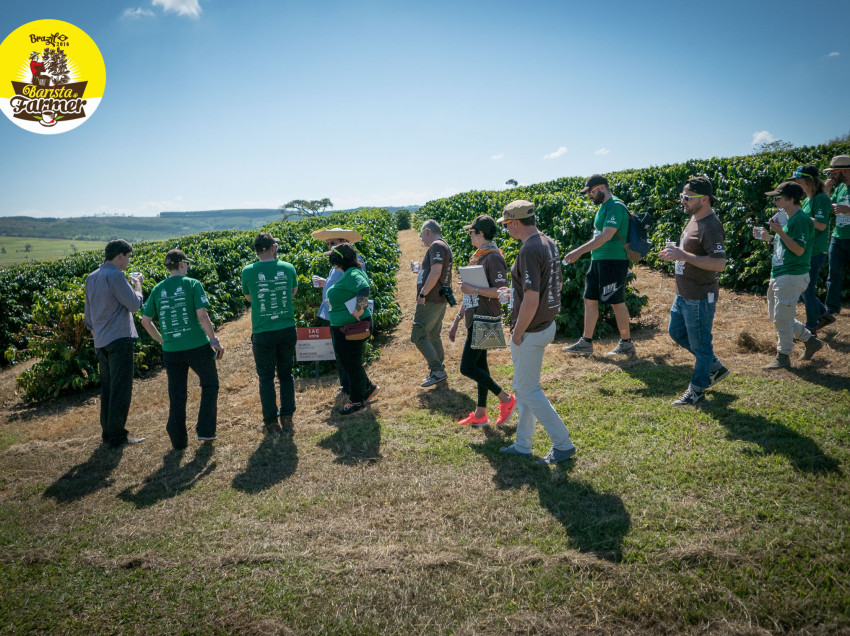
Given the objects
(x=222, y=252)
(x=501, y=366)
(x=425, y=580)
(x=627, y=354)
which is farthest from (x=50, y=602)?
(x=222, y=252)

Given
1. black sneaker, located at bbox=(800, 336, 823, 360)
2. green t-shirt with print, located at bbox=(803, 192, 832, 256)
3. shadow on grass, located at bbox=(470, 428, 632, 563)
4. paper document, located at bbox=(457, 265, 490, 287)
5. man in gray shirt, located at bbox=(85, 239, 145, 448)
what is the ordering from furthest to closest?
1. green t-shirt with print, located at bbox=(803, 192, 832, 256)
2. black sneaker, located at bbox=(800, 336, 823, 360)
3. man in gray shirt, located at bbox=(85, 239, 145, 448)
4. paper document, located at bbox=(457, 265, 490, 287)
5. shadow on grass, located at bbox=(470, 428, 632, 563)

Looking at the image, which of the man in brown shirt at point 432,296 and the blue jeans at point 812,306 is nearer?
the man in brown shirt at point 432,296

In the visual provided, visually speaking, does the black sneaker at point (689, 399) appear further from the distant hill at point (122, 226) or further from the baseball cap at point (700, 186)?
the distant hill at point (122, 226)

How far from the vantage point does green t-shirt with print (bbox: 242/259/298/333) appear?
228 inches

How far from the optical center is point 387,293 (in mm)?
10906

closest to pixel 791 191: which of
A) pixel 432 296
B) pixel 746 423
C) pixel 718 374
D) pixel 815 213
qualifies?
pixel 815 213

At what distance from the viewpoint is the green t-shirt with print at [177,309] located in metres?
5.48

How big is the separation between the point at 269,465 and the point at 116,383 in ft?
7.68

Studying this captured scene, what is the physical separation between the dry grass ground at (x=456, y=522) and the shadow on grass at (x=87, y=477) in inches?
1.0

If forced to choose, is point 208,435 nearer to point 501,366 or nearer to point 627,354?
point 501,366

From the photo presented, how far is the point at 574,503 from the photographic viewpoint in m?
3.80

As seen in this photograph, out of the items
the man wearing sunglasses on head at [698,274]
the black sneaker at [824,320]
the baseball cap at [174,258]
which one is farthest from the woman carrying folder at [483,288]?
the black sneaker at [824,320]

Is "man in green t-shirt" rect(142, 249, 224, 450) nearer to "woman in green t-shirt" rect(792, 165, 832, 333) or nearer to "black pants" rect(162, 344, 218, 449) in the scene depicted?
"black pants" rect(162, 344, 218, 449)

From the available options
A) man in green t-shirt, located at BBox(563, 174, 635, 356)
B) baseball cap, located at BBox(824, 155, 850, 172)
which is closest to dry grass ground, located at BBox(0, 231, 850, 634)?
man in green t-shirt, located at BBox(563, 174, 635, 356)
